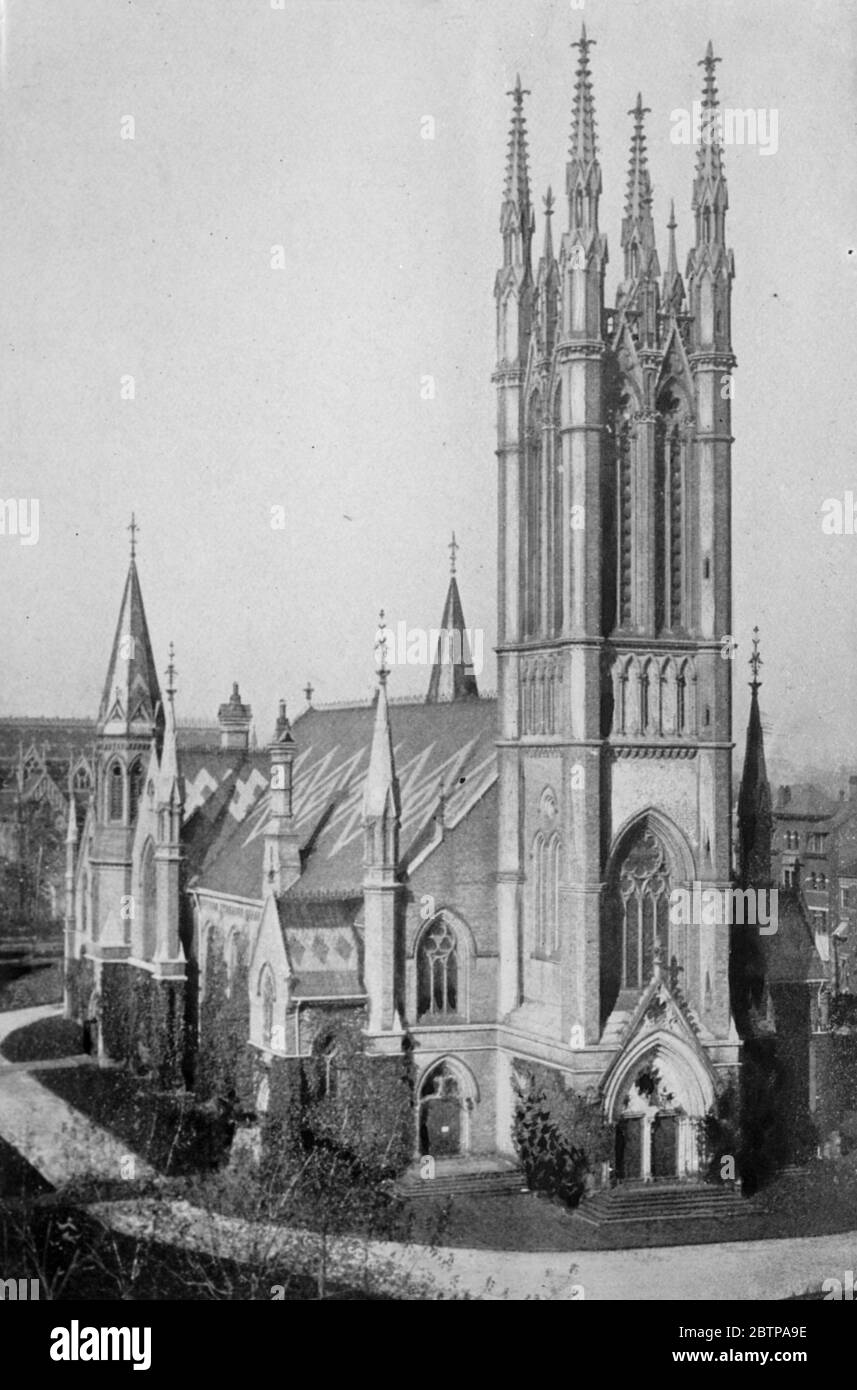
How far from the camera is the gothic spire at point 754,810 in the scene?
4834cm

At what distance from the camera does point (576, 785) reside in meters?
42.4

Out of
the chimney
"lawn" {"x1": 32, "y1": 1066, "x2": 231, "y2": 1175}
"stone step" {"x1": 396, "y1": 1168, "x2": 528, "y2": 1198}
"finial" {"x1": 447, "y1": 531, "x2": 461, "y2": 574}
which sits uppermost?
"finial" {"x1": 447, "y1": 531, "x2": 461, "y2": 574}

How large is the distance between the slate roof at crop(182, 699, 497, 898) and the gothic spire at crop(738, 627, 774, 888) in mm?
7159

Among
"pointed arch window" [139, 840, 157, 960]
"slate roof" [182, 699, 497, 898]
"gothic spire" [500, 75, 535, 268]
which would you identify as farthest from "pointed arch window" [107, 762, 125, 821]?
"gothic spire" [500, 75, 535, 268]

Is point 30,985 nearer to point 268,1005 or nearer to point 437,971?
point 268,1005

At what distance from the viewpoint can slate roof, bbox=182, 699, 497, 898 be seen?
4553 cm

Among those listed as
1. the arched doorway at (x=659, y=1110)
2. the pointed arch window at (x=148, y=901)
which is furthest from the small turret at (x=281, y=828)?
the arched doorway at (x=659, y=1110)

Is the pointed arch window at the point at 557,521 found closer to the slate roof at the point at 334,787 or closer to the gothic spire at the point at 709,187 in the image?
the slate roof at the point at 334,787

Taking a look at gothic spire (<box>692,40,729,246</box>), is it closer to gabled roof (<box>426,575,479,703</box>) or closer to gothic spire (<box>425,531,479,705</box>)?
gothic spire (<box>425,531,479,705</box>)

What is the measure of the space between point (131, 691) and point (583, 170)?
773 inches

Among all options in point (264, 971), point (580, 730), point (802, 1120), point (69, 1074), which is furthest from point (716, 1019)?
point (69, 1074)

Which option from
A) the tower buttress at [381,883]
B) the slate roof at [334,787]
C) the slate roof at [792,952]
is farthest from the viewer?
the slate roof at [792,952]

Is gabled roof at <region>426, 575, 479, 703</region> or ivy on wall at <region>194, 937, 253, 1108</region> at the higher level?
gabled roof at <region>426, 575, 479, 703</region>

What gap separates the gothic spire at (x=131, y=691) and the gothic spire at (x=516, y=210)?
12.6 metres
